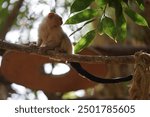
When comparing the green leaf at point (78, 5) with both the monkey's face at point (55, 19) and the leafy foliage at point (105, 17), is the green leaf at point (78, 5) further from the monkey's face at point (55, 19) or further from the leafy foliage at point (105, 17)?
the monkey's face at point (55, 19)

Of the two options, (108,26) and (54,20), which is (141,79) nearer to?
(108,26)

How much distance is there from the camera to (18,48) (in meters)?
2.53

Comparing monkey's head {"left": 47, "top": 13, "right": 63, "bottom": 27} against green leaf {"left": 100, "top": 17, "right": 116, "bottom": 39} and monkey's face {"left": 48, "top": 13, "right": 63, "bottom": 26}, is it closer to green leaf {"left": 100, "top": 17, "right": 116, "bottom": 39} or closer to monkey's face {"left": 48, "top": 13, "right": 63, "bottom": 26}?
monkey's face {"left": 48, "top": 13, "right": 63, "bottom": 26}

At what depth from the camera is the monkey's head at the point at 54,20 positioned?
3.40 m

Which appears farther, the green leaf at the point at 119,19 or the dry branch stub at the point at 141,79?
the green leaf at the point at 119,19

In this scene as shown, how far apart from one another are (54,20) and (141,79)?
1498 mm

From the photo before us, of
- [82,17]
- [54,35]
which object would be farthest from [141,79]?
[54,35]

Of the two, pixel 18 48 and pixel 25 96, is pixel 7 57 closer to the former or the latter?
pixel 18 48

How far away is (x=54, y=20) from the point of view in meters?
3.40

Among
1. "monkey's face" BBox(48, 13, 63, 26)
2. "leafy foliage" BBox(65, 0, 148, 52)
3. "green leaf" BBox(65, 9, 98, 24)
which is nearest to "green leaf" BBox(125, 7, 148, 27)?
"leafy foliage" BBox(65, 0, 148, 52)

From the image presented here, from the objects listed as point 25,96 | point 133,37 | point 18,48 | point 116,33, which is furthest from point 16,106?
point 133,37

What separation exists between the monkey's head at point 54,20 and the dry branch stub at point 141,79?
→ 135 cm

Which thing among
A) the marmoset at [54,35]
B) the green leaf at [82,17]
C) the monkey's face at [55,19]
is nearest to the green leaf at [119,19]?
the green leaf at [82,17]

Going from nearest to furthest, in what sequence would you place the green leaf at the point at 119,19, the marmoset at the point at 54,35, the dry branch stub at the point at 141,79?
the dry branch stub at the point at 141,79 → the green leaf at the point at 119,19 → the marmoset at the point at 54,35
